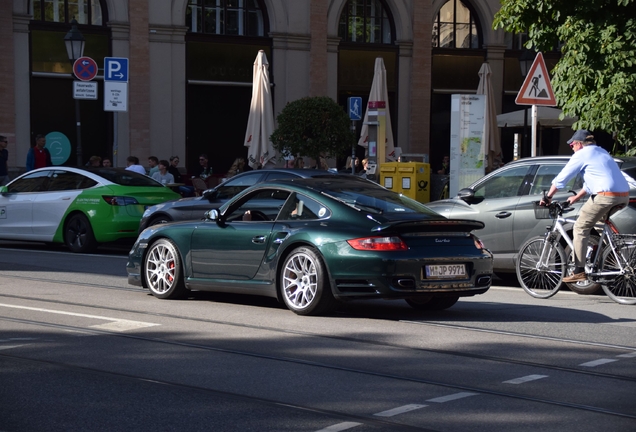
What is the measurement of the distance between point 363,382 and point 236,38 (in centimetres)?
2558

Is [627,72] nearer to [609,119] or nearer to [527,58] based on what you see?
[609,119]

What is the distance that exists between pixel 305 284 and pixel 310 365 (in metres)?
2.41

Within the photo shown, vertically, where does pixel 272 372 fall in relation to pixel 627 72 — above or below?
below

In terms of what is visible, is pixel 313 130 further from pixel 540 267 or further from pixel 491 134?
pixel 540 267

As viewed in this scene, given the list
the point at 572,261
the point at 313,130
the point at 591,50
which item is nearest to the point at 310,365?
the point at 572,261

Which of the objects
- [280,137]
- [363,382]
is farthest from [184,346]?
[280,137]

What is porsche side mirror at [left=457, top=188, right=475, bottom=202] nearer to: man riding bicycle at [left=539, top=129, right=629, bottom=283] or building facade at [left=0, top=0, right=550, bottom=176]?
man riding bicycle at [left=539, top=129, right=629, bottom=283]

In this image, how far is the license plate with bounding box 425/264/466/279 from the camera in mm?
9391

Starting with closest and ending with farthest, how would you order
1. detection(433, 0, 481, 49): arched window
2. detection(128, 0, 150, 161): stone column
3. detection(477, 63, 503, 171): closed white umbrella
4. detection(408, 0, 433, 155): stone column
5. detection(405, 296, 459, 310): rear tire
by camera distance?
detection(405, 296, 459, 310): rear tire → detection(477, 63, 503, 171): closed white umbrella → detection(128, 0, 150, 161): stone column → detection(408, 0, 433, 155): stone column → detection(433, 0, 481, 49): arched window

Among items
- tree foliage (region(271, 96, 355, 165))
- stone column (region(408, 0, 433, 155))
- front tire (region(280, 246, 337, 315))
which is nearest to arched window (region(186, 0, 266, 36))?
stone column (region(408, 0, 433, 155))

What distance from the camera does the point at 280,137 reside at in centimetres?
2528

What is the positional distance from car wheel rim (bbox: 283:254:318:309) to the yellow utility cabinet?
1123cm

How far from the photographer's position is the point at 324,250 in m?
9.46

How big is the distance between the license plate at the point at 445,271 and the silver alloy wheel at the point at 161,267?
2.90 m
